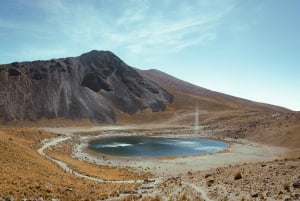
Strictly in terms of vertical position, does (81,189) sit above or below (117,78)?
below

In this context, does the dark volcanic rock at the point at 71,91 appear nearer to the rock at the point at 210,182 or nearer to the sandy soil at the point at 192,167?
the sandy soil at the point at 192,167

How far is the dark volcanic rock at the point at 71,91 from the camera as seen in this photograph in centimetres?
13475

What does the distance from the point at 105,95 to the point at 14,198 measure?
15084 centimetres

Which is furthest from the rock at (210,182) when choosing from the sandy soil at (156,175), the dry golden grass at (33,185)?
the dry golden grass at (33,185)

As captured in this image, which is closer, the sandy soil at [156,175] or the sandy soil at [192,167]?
the sandy soil at [156,175]

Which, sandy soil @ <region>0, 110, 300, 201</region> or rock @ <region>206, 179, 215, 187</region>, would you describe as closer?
sandy soil @ <region>0, 110, 300, 201</region>

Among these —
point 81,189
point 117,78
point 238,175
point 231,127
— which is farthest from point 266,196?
point 117,78

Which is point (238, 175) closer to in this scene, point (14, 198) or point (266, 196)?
point (266, 196)

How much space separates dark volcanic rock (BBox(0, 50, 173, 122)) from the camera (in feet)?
442

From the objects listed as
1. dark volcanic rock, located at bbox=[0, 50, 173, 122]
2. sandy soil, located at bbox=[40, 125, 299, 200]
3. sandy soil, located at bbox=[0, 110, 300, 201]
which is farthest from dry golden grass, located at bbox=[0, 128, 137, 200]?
dark volcanic rock, located at bbox=[0, 50, 173, 122]

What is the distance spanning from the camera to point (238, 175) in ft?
89.9

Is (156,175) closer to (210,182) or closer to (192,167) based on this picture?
(192,167)

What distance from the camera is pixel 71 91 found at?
154 meters

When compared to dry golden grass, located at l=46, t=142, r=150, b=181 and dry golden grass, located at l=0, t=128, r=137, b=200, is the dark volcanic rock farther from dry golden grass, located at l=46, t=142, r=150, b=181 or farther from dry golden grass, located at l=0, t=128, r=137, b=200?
dry golden grass, located at l=0, t=128, r=137, b=200
